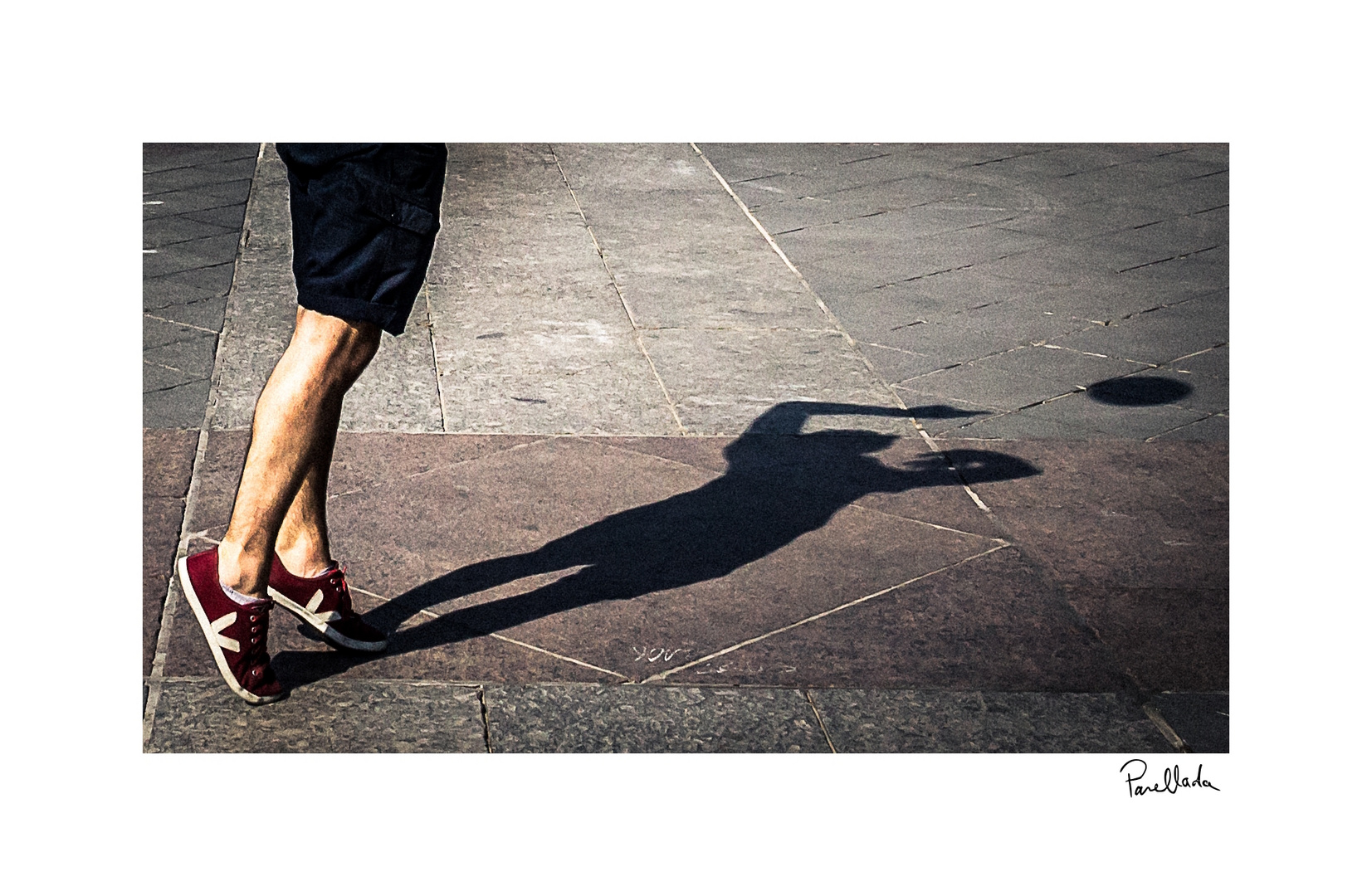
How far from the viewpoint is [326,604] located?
2811 mm

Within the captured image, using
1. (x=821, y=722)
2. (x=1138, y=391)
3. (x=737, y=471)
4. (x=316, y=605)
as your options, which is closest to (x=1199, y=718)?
(x=821, y=722)

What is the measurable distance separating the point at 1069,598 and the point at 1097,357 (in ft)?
6.19

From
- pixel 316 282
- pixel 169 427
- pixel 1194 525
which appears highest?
pixel 316 282

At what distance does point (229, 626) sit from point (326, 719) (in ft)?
0.83

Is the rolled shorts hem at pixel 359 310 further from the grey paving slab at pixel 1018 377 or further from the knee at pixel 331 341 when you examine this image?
the grey paving slab at pixel 1018 377

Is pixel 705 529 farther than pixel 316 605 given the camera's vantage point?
Yes

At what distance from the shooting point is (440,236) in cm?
615

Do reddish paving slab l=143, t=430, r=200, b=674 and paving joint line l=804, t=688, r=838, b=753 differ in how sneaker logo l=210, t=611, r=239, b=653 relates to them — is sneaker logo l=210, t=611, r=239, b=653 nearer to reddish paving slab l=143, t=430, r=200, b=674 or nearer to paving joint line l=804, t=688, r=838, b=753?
reddish paving slab l=143, t=430, r=200, b=674

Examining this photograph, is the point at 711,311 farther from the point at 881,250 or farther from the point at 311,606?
the point at 311,606

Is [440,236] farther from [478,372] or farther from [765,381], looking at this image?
[765,381]

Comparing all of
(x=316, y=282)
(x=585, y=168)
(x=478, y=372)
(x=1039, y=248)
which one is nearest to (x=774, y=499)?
(x=478, y=372)

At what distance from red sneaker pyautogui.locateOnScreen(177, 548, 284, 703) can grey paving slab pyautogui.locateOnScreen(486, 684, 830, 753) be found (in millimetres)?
451

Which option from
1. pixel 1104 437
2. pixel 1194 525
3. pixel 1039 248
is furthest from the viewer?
pixel 1039 248

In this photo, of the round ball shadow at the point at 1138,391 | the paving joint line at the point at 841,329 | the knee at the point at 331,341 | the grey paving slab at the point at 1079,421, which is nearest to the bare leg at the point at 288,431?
the knee at the point at 331,341
